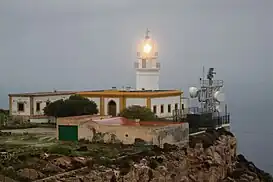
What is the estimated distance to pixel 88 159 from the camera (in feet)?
78.1

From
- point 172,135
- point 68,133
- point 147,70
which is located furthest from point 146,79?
point 68,133

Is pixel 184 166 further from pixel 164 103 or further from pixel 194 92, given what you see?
pixel 194 92

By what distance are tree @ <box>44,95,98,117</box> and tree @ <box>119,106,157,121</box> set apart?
2.71m

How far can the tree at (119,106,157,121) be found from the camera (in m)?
34.9

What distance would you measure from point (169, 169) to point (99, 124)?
13.9ft

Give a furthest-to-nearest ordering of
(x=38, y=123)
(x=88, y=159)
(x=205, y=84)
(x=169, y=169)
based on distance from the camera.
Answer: (x=205, y=84), (x=38, y=123), (x=169, y=169), (x=88, y=159)

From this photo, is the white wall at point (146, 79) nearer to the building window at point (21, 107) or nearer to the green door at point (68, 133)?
the building window at point (21, 107)

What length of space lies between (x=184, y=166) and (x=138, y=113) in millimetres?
6089

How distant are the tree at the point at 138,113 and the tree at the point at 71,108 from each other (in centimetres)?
271

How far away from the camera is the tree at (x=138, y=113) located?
34938 millimetres

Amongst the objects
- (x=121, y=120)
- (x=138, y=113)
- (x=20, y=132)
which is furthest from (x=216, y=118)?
(x=20, y=132)

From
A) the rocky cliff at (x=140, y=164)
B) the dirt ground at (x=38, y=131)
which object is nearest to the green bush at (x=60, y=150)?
the rocky cliff at (x=140, y=164)

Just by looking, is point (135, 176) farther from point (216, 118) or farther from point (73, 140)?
point (216, 118)

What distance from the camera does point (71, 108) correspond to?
37031 millimetres
